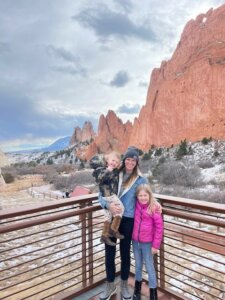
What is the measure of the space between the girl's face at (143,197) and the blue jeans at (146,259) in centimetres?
36

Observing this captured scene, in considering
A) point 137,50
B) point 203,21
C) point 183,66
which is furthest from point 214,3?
point 137,50

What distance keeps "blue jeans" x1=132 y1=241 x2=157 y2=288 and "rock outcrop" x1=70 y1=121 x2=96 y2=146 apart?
86973 millimetres

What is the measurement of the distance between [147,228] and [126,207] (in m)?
0.23

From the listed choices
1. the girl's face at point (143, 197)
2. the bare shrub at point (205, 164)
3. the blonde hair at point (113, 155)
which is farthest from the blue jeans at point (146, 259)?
the bare shrub at point (205, 164)

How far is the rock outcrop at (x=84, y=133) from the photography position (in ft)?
296

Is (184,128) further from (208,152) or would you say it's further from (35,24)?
(35,24)

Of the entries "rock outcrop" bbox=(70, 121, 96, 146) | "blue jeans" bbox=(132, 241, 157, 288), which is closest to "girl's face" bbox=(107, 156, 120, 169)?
"blue jeans" bbox=(132, 241, 157, 288)

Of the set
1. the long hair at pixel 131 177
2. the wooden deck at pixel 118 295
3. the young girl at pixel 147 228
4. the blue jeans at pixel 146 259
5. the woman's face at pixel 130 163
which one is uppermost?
the woman's face at pixel 130 163

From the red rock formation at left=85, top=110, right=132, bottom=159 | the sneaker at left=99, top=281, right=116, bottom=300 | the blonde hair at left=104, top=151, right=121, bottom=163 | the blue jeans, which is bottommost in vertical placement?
the sneaker at left=99, top=281, right=116, bottom=300

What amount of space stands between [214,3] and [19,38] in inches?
1922

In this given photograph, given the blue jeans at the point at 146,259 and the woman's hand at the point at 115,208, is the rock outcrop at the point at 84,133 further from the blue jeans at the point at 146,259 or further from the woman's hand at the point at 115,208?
the woman's hand at the point at 115,208

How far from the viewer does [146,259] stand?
7.03ft

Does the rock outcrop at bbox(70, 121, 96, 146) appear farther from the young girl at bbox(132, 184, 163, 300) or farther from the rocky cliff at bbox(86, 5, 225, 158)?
the young girl at bbox(132, 184, 163, 300)

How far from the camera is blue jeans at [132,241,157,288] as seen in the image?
2131 mm
